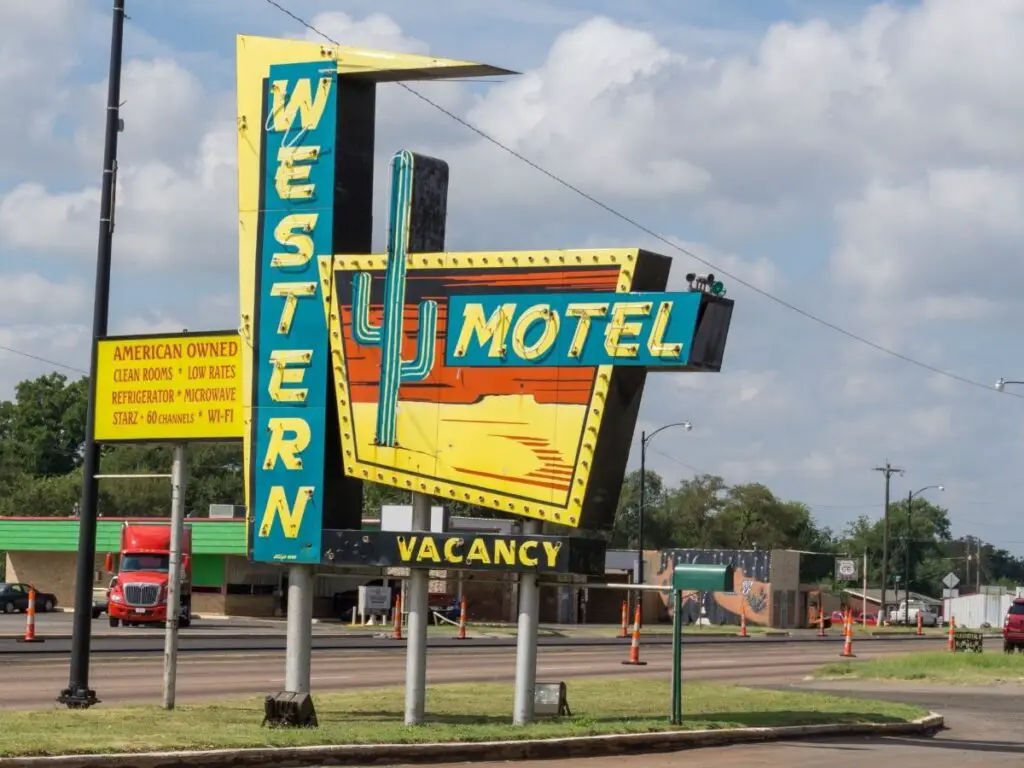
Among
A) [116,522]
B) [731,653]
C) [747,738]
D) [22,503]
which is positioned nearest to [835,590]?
[22,503]

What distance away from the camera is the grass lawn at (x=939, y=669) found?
36.0 meters

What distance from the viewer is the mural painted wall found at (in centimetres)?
9038

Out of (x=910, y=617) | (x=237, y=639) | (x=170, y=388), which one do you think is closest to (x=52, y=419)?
(x=910, y=617)

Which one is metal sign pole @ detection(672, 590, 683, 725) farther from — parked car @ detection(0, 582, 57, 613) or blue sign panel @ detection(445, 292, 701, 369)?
parked car @ detection(0, 582, 57, 613)

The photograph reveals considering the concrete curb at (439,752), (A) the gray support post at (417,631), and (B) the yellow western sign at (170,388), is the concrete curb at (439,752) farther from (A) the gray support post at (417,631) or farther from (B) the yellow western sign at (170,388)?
(B) the yellow western sign at (170,388)

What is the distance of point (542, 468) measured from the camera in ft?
61.3

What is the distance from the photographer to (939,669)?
37.7 meters

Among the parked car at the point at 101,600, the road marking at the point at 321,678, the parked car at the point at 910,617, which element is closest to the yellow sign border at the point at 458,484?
the road marking at the point at 321,678

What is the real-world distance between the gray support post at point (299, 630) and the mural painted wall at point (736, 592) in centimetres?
6958

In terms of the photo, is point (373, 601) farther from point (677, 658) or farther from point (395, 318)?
point (395, 318)

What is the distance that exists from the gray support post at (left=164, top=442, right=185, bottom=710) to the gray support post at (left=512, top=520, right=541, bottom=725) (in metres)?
4.42

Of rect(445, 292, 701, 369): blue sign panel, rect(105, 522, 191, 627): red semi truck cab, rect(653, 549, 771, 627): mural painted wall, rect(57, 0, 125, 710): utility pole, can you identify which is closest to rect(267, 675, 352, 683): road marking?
rect(57, 0, 125, 710): utility pole

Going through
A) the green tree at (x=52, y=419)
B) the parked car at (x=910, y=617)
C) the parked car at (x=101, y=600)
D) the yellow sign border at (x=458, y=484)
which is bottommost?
the parked car at (x=910, y=617)

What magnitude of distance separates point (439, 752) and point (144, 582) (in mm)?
37216
